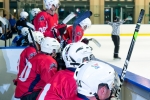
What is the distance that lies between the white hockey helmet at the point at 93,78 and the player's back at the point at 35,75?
3.68 ft

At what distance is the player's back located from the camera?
2664 millimetres

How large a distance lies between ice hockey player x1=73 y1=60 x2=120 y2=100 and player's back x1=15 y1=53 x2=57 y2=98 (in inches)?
44.0

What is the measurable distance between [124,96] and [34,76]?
2.25 ft

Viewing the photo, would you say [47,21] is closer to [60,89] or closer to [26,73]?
[26,73]

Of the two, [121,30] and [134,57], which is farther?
[121,30]

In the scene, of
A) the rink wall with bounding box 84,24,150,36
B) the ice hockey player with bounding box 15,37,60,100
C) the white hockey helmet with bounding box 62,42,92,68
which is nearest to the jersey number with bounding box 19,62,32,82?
the ice hockey player with bounding box 15,37,60,100

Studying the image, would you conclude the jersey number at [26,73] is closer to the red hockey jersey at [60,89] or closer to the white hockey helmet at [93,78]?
the red hockey jersey at [60,89]

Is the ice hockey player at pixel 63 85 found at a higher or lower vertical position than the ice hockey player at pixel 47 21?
lower

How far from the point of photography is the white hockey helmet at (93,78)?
1.48 m

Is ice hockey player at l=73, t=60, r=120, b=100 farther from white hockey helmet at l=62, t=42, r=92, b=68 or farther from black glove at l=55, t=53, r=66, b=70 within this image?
black glove at l=55, t=53, r=66, b=70

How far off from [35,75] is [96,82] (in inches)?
52.7

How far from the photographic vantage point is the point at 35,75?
109 inches

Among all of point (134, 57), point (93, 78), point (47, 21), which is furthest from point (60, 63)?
point (134, 57)

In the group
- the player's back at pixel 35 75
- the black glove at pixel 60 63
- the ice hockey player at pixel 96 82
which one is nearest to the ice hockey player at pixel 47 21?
the black glove at pixel 60 63
